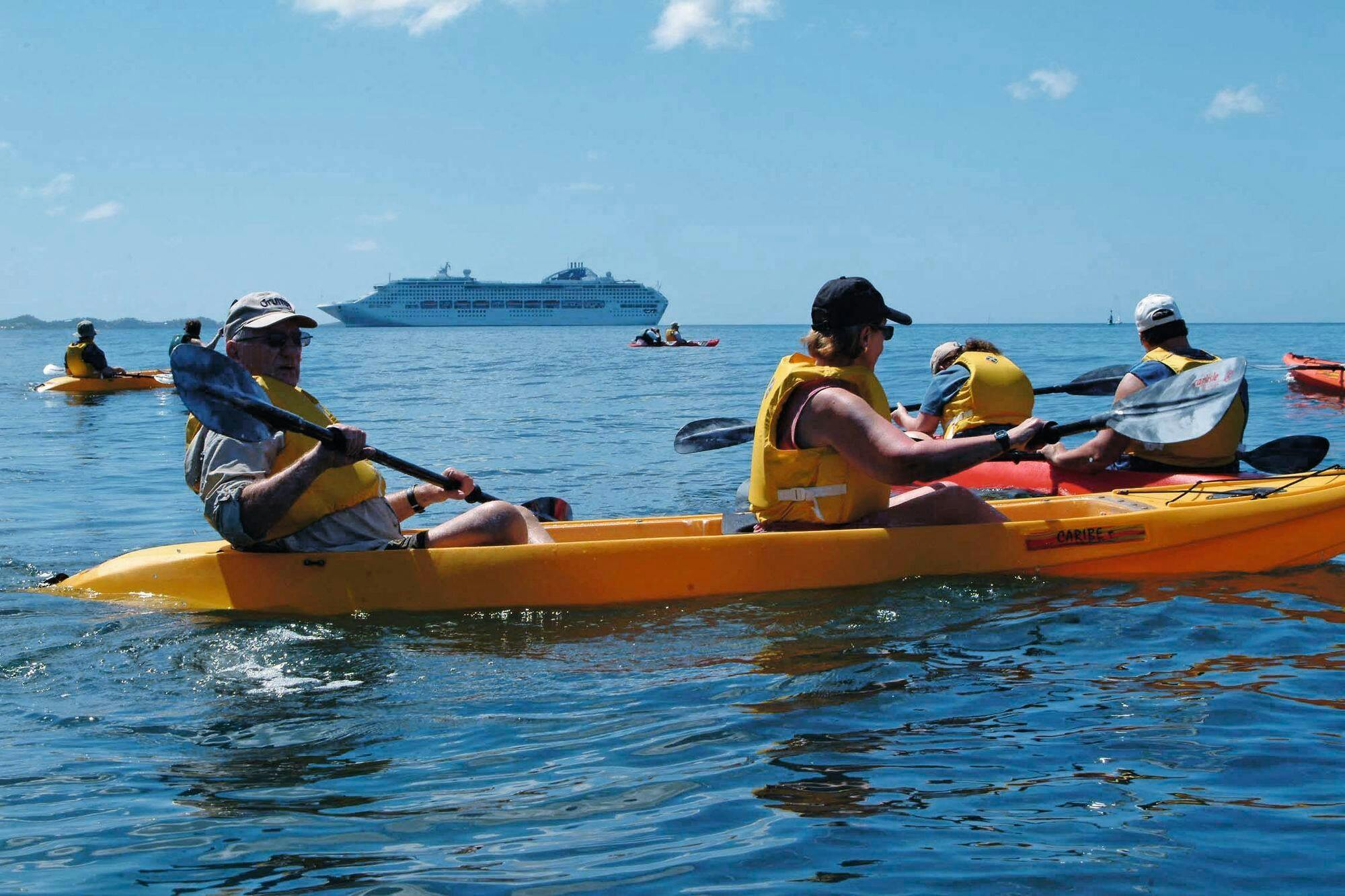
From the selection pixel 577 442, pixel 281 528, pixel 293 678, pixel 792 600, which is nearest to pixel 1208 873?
pixel 792 600

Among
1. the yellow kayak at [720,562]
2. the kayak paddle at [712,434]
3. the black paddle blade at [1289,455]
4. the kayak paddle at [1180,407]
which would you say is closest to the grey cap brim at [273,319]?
the yellow kayak at [720,562]

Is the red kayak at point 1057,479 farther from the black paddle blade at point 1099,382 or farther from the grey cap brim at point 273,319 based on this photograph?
the grey cap brim at point 273,319

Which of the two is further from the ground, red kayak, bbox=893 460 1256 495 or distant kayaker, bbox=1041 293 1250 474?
distant kayaker, bbox=1041 293 1250 474

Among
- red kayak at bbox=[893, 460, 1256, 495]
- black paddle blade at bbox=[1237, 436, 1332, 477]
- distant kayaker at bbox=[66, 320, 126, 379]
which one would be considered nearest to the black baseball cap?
red kayak at bbox=[893, 460, 1256, 495]

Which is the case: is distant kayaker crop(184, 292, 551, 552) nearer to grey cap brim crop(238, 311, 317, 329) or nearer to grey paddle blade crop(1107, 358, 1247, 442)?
grey cap brim crop(238, 311, 317, 329)

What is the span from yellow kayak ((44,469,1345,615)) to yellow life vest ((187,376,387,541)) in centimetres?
19

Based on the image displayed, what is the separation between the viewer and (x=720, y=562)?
533cm

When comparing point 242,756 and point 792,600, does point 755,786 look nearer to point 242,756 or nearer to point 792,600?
point 242,756

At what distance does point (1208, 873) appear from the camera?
269cm

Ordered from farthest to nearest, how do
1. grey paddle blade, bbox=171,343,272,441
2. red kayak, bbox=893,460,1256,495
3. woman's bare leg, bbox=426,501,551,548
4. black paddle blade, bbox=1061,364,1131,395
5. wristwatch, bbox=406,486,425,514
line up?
black paddle blade, bbox=1061,364,1131,395 → red kayak, bbox=893,460,1256,495 → wristwatch, bbox=406,486,425,514 → woman's bare leg, bbox=426,501,551,548 → grey paddle blade, bbox=171,343,272,441

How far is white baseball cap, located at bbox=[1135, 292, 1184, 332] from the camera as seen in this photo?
7.33 metres

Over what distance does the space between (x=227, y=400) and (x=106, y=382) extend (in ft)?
63.5

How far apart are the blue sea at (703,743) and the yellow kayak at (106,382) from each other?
17082mm

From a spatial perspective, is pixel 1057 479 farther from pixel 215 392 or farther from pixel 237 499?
pixel 215 392
